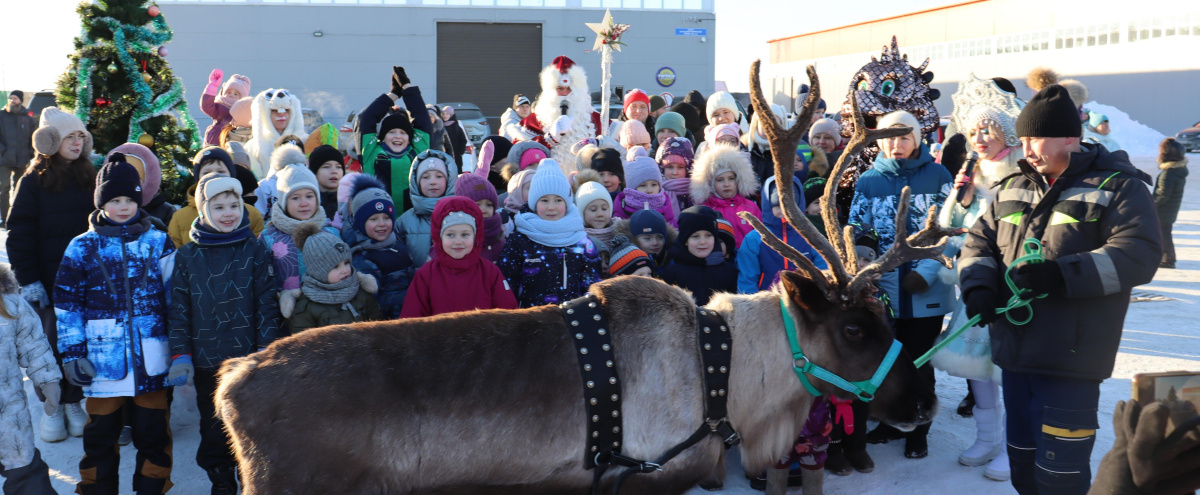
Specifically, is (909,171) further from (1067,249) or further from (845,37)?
(845,37)

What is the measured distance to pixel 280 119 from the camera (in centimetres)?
692

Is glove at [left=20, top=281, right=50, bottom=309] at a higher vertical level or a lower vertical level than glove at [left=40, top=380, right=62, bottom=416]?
higher

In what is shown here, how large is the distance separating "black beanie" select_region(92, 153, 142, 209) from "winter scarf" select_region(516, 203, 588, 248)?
1.99 meters

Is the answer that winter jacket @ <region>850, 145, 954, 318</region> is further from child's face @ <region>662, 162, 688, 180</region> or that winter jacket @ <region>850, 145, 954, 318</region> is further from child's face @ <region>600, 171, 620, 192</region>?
child's face @ <region>600, 171, 620, 192</region>

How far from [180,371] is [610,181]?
3.24 m

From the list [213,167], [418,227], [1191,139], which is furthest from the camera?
[1191,139]

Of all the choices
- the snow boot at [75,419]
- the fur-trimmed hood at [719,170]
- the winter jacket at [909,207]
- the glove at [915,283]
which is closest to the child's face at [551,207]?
the fur-trimmed hood at [719,170]

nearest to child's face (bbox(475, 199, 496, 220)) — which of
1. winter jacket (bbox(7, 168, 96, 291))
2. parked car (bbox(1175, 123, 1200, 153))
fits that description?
winter jacket (bbox(7, 168, 96, 291))

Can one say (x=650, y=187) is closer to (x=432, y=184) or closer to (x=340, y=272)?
(x=432, y=184)

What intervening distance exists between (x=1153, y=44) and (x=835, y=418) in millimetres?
32410

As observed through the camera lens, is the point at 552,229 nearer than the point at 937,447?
Yes

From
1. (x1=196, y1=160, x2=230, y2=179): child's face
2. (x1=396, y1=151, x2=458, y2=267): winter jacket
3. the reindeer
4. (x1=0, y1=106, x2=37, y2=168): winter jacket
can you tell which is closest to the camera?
the reindeer

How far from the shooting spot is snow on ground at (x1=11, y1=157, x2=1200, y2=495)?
165 inches

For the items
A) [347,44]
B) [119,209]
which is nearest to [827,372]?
[119,209]
